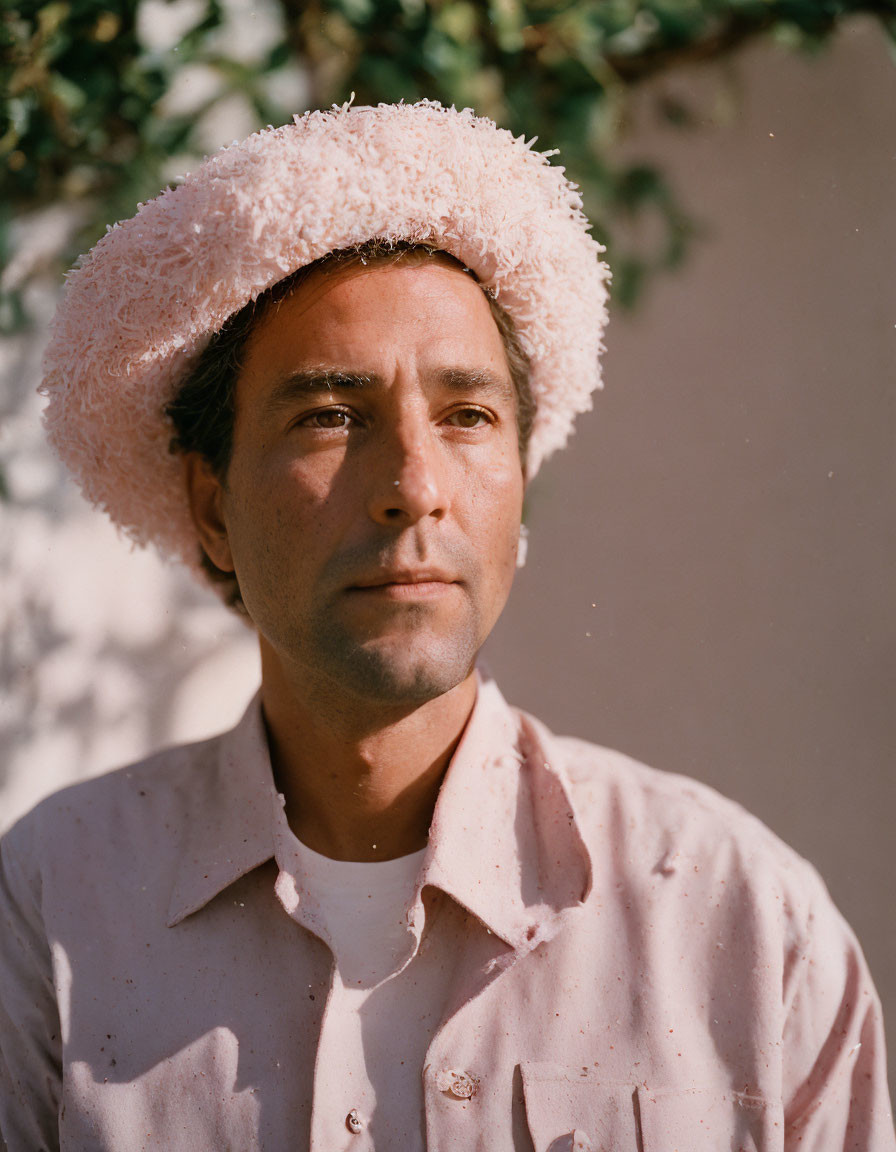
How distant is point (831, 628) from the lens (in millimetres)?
2676

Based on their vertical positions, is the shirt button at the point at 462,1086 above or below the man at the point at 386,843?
below

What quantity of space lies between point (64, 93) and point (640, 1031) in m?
2.42

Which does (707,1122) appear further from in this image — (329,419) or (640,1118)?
(329,419)

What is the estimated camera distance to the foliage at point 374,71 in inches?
103

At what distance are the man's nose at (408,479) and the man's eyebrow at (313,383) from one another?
3.8 inches

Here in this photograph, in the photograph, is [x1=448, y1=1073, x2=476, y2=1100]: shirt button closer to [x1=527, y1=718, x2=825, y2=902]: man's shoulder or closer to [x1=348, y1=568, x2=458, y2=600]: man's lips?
[x1=527, y1=718, x2=825, y2=902]: man's shoulder

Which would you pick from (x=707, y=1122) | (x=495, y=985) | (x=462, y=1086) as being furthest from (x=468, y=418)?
(x=707, y=1122)

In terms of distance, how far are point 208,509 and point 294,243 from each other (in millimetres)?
561

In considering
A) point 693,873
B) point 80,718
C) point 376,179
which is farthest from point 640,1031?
point 80,718

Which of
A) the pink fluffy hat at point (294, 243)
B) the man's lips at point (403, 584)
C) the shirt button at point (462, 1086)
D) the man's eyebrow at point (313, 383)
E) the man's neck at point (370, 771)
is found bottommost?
the shirt button at point (462, 1086)

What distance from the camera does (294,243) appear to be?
5.44 ft

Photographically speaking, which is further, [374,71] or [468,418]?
[374,71]

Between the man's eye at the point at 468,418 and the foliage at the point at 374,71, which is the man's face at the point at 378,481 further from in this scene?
the foliage at the point at 374,71

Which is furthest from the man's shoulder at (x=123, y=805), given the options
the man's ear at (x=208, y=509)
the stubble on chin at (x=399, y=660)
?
the stubble on chin at (x=399, y=660)
